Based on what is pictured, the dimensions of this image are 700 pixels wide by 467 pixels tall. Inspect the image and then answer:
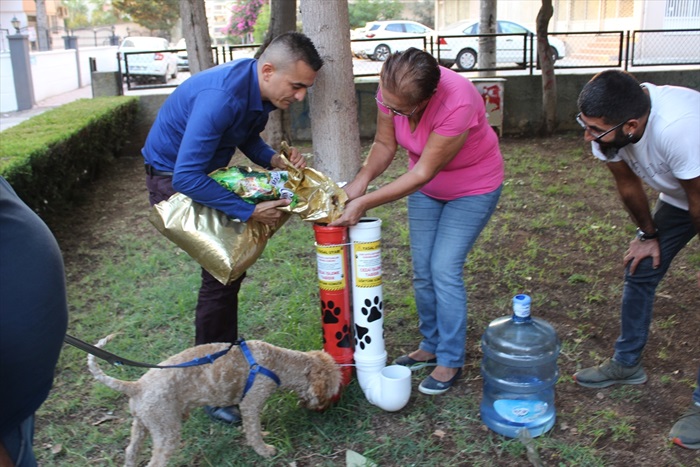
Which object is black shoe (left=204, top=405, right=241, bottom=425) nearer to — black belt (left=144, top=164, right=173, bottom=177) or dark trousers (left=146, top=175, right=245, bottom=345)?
dark trousers (left=146, top=175, right=245, bottom=345)

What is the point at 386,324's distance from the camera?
14.0 feet

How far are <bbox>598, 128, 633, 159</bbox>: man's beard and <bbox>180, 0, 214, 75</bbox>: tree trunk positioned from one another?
20.0 feet

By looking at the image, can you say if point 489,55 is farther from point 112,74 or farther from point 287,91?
point 287,91

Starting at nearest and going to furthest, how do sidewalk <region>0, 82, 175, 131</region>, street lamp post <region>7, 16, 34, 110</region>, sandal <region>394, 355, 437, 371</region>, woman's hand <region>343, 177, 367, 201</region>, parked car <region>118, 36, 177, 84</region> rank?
woman's hand <region>343, 177, 367, 201</region>
sandal <region>394, 355, 437, 371</region>
sidewalk <region>0, 82, 175, 131</region>
parked car <region>118, 36, 177, 84</region>
street lamp post <region>7, 16, 34, 110</region>

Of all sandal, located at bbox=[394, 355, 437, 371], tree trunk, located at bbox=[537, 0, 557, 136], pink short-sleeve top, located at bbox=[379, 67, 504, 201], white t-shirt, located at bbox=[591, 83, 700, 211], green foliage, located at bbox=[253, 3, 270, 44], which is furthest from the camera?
green foliage, located at bbox=[253, 3, 270, 44]

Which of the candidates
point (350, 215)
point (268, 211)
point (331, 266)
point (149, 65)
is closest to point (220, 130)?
point (268, 211)

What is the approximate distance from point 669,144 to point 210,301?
219 centimetres

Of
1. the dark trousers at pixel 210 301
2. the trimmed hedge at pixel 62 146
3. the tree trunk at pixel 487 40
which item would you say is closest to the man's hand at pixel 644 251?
the dark trousers at pixel 210 301

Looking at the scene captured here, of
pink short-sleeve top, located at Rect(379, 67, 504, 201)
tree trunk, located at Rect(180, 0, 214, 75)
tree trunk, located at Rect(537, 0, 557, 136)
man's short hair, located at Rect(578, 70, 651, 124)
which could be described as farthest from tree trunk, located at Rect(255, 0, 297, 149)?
man's short hair, located at Rect(578, 70, 651, 124)

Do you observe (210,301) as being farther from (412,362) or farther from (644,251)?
(644,251)

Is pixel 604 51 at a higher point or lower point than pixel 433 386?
higher

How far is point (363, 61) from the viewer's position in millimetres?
12953

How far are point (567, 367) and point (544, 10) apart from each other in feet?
24.8

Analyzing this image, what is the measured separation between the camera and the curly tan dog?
2.72m
